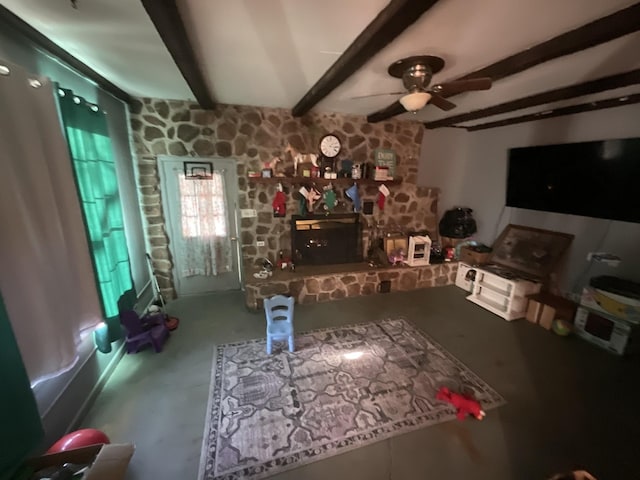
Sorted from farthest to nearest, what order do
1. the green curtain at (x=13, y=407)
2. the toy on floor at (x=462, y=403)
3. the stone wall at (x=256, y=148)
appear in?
the stone wall at (x=256, y=148) → the toy on floor at (x=462, y=403) → the green curtain at (x=13, y=407)

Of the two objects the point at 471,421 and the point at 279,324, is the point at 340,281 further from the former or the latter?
the point at 471,421

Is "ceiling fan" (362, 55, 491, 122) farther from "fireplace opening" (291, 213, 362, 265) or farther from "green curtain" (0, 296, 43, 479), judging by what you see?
"green curtain" (0, 296, 43, 479)

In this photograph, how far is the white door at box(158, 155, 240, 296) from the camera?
10.3 ft

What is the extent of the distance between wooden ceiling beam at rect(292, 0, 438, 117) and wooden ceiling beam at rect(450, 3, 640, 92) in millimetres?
973

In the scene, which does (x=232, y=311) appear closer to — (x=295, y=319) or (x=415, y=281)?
(x=295, y=319)

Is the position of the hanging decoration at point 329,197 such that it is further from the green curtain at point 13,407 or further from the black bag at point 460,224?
the green curtain at point 13,407

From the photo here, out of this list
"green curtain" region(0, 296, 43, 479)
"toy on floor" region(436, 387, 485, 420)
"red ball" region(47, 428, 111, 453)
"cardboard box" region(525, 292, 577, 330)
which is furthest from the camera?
"cardboard box" region(525, 292, 577, 330)

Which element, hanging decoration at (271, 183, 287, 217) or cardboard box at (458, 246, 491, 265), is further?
cardboard box at (458, 246, 491, 265)

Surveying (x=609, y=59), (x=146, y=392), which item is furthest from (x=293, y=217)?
(x=609, y=59)

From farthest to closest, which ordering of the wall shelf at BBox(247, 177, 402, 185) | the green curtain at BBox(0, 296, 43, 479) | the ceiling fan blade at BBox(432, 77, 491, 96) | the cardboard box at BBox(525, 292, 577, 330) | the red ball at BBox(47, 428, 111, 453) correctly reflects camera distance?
the wall shelf at BBox(247, 177, 402, 185), the cardboard box at BBox(525, 292, 577, 330), the ceiling fan blade at BBox(432, 77, 491, 96), the red ball at BBox(47, 428, 111, 453), the green curtain at BBox(0, 296, 43, 479)

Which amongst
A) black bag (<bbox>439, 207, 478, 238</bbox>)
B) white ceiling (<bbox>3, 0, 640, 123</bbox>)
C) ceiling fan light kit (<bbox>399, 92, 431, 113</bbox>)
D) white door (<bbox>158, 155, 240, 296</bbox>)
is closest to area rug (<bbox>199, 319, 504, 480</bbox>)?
white door (<bbox>158, 155, 240, 296</bbox>)

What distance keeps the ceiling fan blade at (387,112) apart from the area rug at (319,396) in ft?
8.11

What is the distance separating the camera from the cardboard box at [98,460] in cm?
112

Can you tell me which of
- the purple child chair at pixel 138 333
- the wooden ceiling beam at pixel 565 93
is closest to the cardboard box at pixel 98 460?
the purple child chair at pixel 138 333
